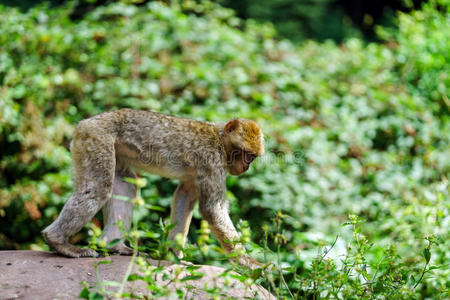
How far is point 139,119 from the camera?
15.3ft

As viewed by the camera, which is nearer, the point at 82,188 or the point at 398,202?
the point at 82,188

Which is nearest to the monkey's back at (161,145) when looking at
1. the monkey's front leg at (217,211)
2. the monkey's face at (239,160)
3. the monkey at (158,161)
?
the monkey at (158,161)

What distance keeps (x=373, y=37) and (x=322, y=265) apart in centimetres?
1593

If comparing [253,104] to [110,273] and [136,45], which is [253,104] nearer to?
[136,45]

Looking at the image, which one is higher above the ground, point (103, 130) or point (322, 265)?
point (103, 130)

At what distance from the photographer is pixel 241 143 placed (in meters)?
4.71

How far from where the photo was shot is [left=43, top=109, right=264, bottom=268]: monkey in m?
4.18

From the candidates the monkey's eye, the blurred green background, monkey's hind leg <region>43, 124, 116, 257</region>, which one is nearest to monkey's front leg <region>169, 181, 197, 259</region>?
the monkey's eye

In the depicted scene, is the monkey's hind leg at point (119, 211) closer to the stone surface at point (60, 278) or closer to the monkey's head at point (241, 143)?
the stone surface at point (60, 278)

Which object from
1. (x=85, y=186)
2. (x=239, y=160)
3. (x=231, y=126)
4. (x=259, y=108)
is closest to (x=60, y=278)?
(x=85, y=186)

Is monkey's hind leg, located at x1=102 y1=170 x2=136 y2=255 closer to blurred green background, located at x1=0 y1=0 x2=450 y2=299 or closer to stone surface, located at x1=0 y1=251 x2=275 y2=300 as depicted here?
stone surface, located at x1=0 y1=251 x2=275 y2=300

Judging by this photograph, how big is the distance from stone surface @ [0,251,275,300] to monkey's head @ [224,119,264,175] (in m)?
1.17

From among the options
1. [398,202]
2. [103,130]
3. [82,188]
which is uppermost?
[103,130]

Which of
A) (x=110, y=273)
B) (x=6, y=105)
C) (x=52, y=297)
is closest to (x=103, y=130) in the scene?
(x=110, y=273)
